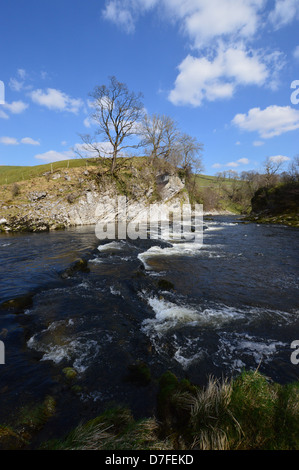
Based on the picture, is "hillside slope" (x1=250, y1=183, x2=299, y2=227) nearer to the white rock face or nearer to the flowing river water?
the white rock face

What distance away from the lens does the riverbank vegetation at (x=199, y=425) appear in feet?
8.72

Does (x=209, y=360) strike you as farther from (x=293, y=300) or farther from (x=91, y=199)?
(x=91, y=199)

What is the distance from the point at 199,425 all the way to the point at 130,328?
401 cm

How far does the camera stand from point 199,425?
307cm

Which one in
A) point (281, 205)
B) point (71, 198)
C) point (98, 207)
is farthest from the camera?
point (281, 205)

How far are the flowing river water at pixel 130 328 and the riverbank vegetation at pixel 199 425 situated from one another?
0.47 meters

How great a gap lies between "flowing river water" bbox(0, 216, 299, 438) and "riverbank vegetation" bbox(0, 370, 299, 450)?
47 cm

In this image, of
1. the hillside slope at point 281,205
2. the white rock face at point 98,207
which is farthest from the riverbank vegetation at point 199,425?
the hillside slope at point 281,205

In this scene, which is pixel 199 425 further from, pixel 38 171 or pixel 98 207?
pixel 38 171

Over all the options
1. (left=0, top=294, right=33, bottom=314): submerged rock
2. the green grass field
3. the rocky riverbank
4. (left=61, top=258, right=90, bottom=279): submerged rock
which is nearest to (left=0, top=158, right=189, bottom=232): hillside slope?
the rocky riverbank

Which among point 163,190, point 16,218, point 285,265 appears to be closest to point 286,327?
point 285,265

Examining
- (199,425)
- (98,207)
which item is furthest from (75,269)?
(98,207)

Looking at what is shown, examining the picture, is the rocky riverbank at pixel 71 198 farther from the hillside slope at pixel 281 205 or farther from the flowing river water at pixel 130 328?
the hillside slope at pixel 281 205

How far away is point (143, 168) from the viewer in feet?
161
